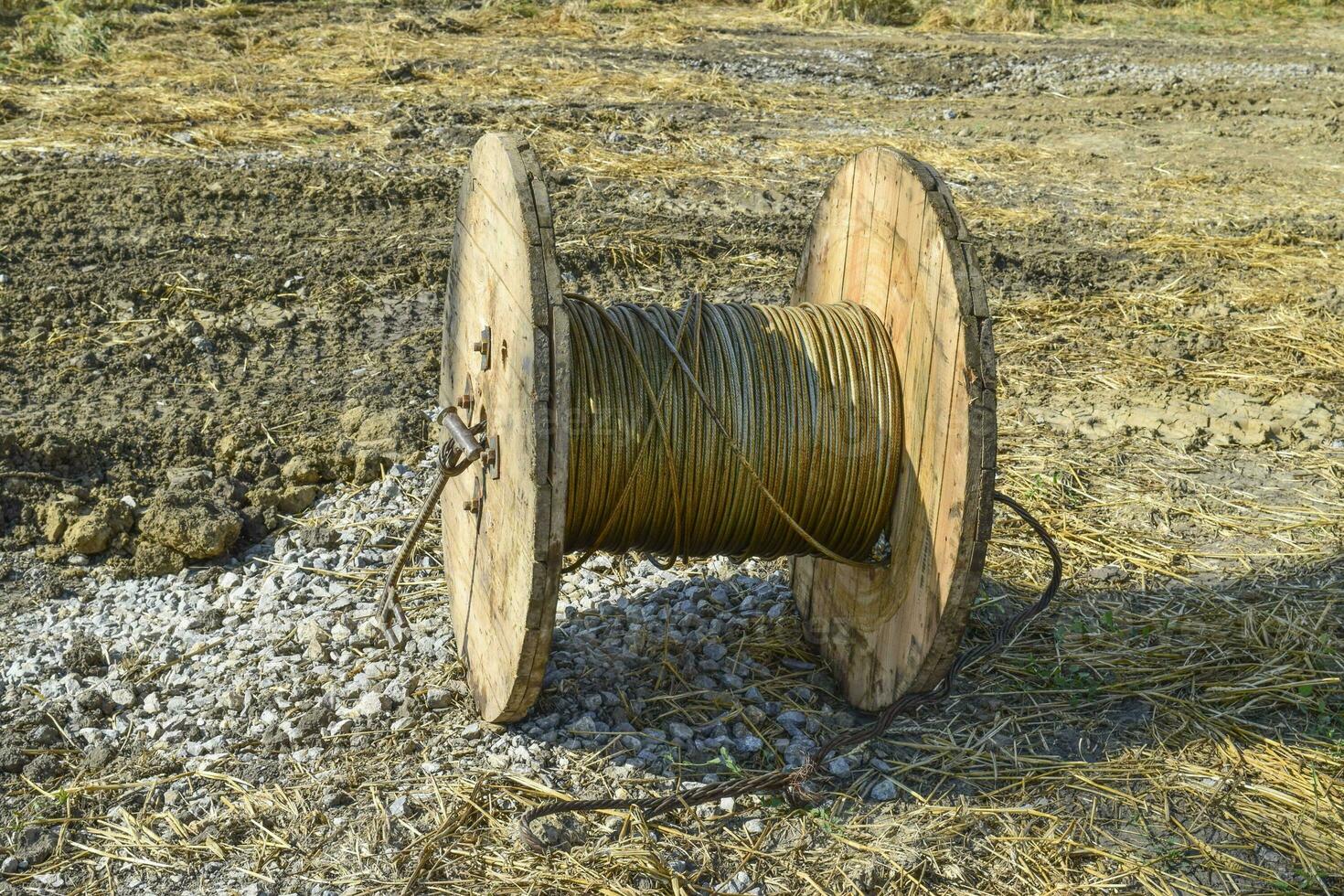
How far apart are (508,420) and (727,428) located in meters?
0.61

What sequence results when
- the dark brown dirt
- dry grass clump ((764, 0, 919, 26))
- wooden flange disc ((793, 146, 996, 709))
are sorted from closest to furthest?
1. wooden flange disc ((793, 146, 996, 709))
2. the dark brown dirt
3. dry grass clump ((764, 0, 919, 26))

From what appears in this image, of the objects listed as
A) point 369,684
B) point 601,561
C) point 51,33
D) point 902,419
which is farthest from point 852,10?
point 369,684

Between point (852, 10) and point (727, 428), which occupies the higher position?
point (852, 10)

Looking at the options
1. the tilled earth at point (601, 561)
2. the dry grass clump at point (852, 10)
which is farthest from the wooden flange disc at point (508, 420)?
the dry grass clump at point (852, 10)

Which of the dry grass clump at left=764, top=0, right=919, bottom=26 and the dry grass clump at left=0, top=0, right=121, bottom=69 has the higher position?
the dry grass clump at left=764, top=0, right=919, bottom=26

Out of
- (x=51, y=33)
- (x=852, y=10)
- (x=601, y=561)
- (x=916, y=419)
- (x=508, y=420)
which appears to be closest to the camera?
(x=508, y=420)

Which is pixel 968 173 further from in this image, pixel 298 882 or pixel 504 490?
pixel 298 882

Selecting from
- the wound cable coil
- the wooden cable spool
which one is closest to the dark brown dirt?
the wooden cable spool

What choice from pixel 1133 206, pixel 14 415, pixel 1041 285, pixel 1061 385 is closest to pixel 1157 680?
pixel 1061 385

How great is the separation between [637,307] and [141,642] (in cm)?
192

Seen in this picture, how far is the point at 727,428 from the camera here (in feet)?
10.8

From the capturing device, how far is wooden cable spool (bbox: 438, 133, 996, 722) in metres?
2.80

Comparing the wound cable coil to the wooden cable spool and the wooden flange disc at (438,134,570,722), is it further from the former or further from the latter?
the wooden flange disc at (438,134,570,722)

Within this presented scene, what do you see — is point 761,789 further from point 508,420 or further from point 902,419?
point 508,420
